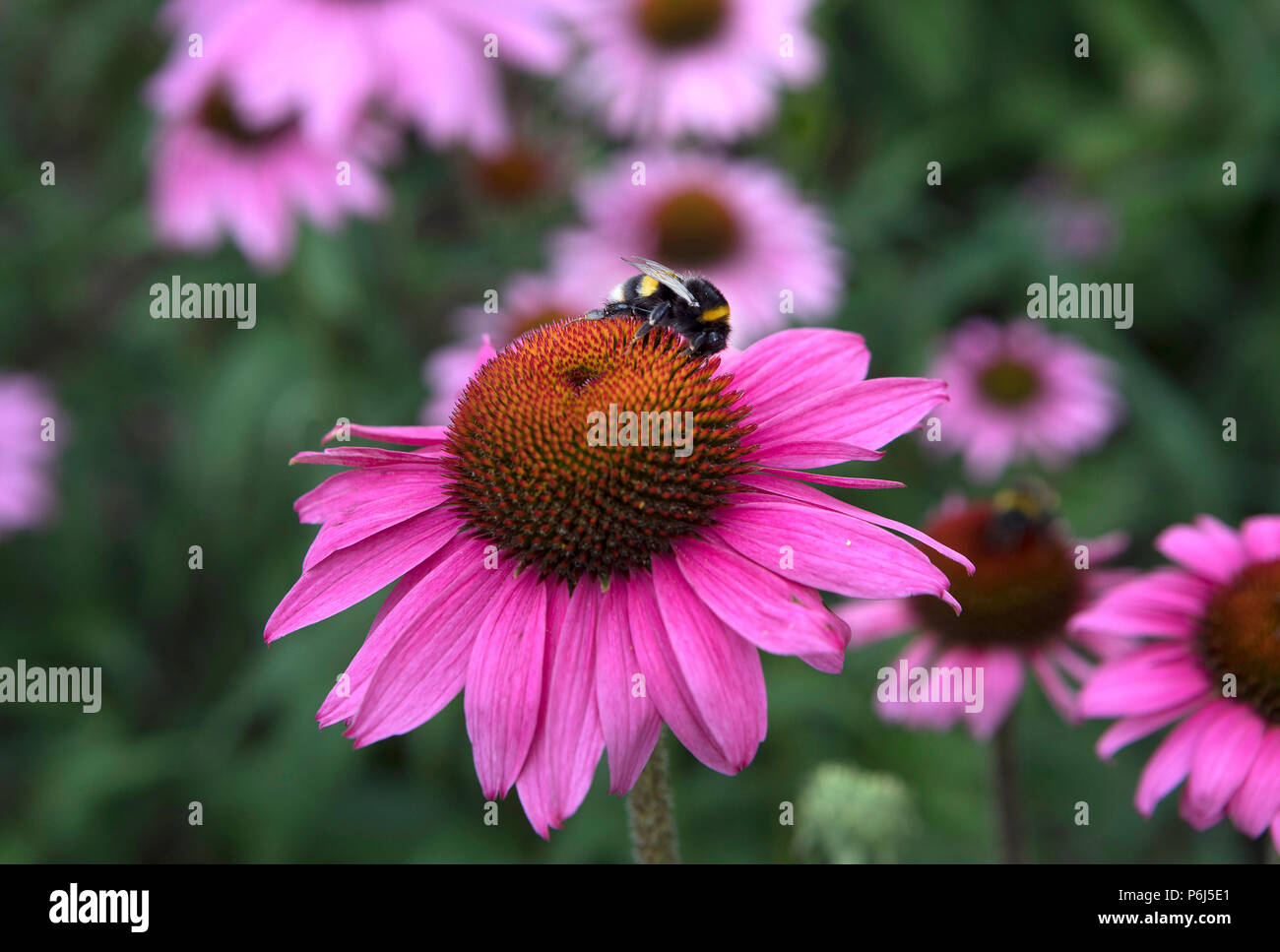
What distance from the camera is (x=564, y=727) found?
1059mm

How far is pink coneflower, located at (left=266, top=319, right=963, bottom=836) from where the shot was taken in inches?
40.6

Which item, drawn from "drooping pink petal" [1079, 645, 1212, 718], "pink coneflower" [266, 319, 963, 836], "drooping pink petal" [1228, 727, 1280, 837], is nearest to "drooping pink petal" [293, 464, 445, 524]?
"pink coneflower" [266, 319, 963, 836]

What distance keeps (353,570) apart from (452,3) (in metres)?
1.94

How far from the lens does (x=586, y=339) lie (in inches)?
48.0

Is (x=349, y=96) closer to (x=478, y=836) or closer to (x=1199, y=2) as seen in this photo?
(x=478, y=836)

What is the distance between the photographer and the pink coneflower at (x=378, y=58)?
2.52 metres

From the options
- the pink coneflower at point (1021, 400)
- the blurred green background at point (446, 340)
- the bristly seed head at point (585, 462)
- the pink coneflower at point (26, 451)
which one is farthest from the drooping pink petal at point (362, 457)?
the pink coneflower at point (26, 451)

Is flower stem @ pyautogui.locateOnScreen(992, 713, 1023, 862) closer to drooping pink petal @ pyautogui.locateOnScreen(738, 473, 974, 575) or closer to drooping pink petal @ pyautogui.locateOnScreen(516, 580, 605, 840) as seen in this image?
drooping pink petal @ pyautogui.locateOnScreen(738, 473, 974, 575)

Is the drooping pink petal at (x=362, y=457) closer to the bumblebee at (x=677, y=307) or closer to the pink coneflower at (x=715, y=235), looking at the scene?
the bumblebee at (x=677, y=307)

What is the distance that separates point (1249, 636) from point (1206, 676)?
9 centimetres

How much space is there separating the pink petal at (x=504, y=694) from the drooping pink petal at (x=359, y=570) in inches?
5.1

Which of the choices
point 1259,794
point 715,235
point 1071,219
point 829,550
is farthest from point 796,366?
point 1071,219

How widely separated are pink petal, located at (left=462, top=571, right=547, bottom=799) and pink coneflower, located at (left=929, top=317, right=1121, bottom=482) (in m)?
2.31

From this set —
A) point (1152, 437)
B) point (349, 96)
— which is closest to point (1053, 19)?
point (1152, 437)
